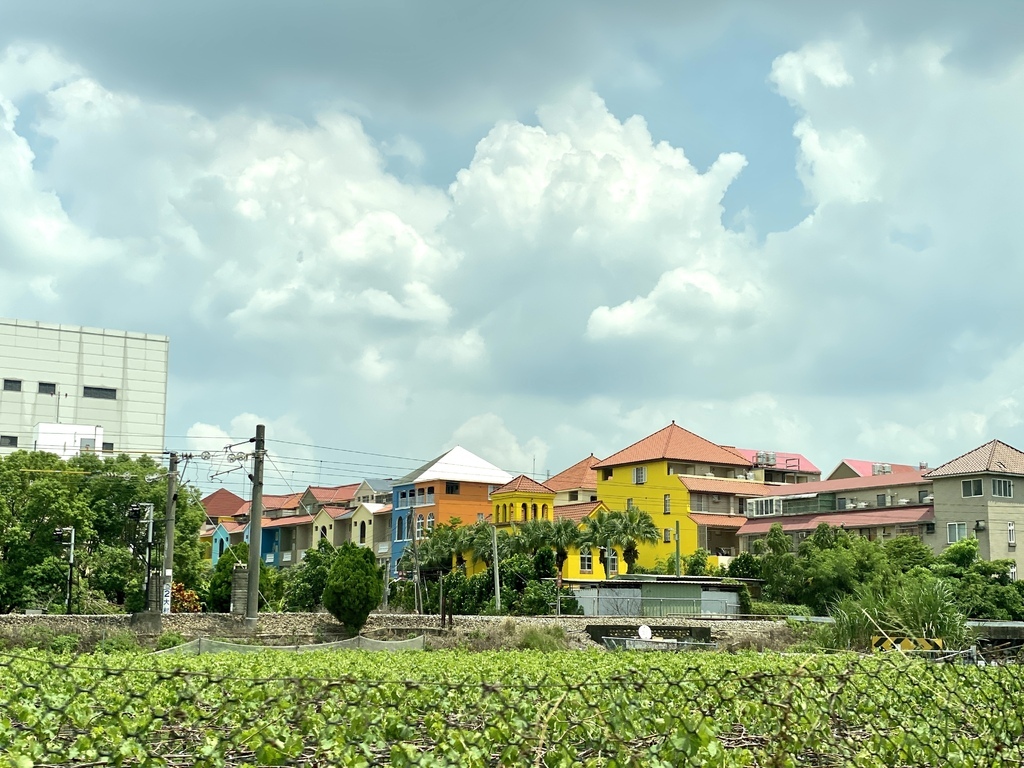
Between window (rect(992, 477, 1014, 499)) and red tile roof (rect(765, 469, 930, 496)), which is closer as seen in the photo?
window (rect(992, 477, 1014, 499))

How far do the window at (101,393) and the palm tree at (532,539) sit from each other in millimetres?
36641

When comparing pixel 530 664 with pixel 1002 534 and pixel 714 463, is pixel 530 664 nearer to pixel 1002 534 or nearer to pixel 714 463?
pixel 1002 534

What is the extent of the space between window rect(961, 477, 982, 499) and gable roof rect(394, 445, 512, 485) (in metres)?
30.1

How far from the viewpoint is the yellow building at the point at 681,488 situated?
2825 inches

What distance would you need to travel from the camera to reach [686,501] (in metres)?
73.0

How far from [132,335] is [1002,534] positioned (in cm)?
5781

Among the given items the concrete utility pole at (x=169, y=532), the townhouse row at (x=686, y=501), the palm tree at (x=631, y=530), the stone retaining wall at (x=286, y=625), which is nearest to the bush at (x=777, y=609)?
the stone retaining wall at (x=286, y=625)

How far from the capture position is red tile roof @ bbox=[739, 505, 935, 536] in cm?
6350

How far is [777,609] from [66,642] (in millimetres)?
27746

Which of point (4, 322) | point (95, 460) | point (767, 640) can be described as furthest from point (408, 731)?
point (4, 322)

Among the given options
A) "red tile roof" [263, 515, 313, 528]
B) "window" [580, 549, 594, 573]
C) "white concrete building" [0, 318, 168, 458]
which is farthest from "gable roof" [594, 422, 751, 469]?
"white concrete building" [0, 318, 168, 458]

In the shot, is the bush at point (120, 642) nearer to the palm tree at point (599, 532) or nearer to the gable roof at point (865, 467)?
the palm tree at point (599, 532)

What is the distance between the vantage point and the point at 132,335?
8381 cm

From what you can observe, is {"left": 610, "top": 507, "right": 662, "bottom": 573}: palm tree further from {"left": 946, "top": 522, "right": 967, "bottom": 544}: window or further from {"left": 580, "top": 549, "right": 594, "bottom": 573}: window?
{"left": 946, "top": 522, "right": 967, "bottom": 544}: window
